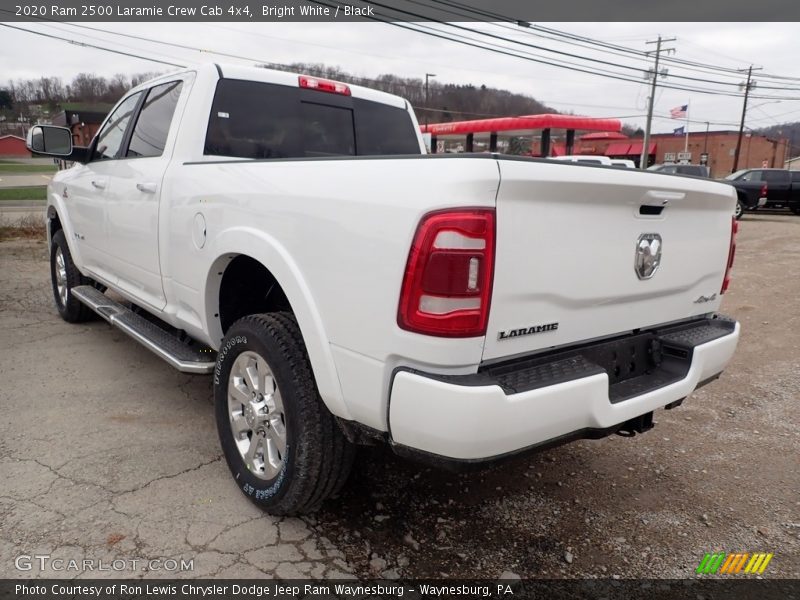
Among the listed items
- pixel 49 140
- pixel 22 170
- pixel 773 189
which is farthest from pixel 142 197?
pixel 22 170

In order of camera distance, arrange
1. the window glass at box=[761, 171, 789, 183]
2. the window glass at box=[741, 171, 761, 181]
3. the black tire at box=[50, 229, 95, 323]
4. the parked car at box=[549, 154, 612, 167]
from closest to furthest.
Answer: the parked car at box=[549, 154, 612, 167]
the black tire at box=[50, 229, 95, 323]
the window glass at box=[761, 171, 789, 183]
the window glass at box=[741, 171, 761, 181]

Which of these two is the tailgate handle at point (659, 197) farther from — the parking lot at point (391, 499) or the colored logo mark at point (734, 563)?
the colored logo mark at point (734, 563)

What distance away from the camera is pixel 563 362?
6.89 ft

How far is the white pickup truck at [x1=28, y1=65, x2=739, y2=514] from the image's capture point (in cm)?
179

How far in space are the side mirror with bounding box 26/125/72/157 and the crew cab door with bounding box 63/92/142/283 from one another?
0.67ft

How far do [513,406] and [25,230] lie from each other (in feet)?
41.8

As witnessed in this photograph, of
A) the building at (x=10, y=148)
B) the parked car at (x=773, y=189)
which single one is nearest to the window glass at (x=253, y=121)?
the parked car at (x=773, y=189)

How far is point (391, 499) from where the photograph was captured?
2.80 meters

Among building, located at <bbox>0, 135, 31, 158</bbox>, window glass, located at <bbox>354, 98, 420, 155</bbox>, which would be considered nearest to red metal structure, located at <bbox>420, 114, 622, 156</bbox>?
window glass, located at <bbox>354, 98, 420, 155</bbox>

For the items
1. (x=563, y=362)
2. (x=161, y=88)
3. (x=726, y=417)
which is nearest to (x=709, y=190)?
(x=563, y=362)

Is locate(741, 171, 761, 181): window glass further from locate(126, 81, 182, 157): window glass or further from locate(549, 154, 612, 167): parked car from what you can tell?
locate(126, 81, 182, 157): window glass

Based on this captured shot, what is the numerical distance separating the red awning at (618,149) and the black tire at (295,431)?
61921 millimetres

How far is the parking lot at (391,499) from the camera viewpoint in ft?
7.82

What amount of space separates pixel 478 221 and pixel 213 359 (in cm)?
206
